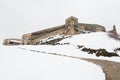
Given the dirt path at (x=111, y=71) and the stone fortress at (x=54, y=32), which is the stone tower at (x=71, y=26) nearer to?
the stone fortress at (x=54, y=32)

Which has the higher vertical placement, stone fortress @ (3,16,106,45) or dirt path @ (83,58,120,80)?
stone fortress @ (3,16,106,45)

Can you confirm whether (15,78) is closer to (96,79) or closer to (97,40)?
(96,79)

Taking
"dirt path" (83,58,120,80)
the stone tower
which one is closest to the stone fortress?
the stone tower

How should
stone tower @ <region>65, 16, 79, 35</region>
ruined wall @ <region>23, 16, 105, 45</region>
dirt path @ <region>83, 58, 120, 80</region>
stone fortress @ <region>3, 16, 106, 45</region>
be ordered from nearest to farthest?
1. dirt path @ <region>83, 58, 120, 80</region>
2. stone tower @ <region>65, 16, 79, 35</region>
3. ruined wall @ <region>23, 16, 105, 45</region>
4. stone fortress @ <region>3, 16, 106, 45</region>

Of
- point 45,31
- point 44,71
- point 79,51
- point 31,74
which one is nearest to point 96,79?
point 44,71

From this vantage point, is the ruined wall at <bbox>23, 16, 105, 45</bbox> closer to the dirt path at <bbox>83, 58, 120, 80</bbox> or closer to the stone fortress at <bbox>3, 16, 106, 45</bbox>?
the stone fortress at <bbox>3, 16, 106, 45</bbox>

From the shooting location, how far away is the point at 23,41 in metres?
47.7

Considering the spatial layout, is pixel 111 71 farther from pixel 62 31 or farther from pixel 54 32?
pixel 54 32

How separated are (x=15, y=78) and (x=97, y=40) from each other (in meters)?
22.3

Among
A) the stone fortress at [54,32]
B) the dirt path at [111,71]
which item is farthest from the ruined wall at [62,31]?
the dirt path at [111,71]

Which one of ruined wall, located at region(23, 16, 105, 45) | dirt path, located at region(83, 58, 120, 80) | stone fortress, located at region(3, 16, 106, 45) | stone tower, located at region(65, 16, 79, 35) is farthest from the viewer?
stone fortress, located at region(3, 16, 106, 45)

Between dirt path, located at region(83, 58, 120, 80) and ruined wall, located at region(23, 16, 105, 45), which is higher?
ruined wall, located at region(23, 16, 105, 45)

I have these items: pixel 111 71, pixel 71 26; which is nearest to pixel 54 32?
pixel 71 26

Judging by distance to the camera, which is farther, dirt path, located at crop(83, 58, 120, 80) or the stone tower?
the stone tower
